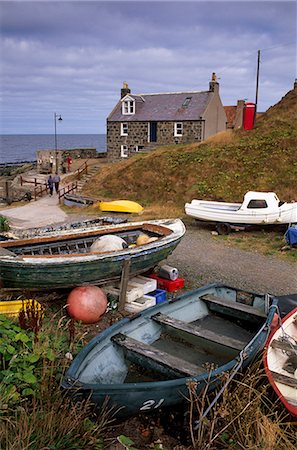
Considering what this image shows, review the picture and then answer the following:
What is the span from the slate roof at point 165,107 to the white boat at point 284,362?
87.4 feet

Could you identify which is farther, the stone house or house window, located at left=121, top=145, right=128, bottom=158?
house window, located at left=121, top=145, right=128, bottom=158

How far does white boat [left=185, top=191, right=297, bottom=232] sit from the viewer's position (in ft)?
48.8

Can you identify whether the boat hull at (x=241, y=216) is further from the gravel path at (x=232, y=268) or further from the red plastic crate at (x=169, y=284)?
the red plastic crate at (x=169, y=284)

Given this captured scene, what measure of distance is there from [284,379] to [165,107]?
101ft

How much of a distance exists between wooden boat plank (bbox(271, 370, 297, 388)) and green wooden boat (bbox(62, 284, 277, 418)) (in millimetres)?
378

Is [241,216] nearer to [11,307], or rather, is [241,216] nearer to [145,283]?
[145,283]

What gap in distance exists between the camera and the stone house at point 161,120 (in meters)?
31.5

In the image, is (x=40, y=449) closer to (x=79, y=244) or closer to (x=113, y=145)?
(x=79, y=244)

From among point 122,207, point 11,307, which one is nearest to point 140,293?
point 11,307

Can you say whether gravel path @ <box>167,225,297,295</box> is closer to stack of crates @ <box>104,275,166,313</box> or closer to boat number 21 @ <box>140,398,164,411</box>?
stack of crates @ <box>104,275,166,313</box>

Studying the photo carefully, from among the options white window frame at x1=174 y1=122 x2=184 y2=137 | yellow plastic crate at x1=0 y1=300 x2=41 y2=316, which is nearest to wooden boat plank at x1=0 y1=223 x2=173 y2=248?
yellow plastic crate at x1=0 y1=300 x2=41 y2=316

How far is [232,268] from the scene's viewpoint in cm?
1149

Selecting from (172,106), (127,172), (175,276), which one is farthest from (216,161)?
(175,276)

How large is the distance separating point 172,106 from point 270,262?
2391 centimetres
